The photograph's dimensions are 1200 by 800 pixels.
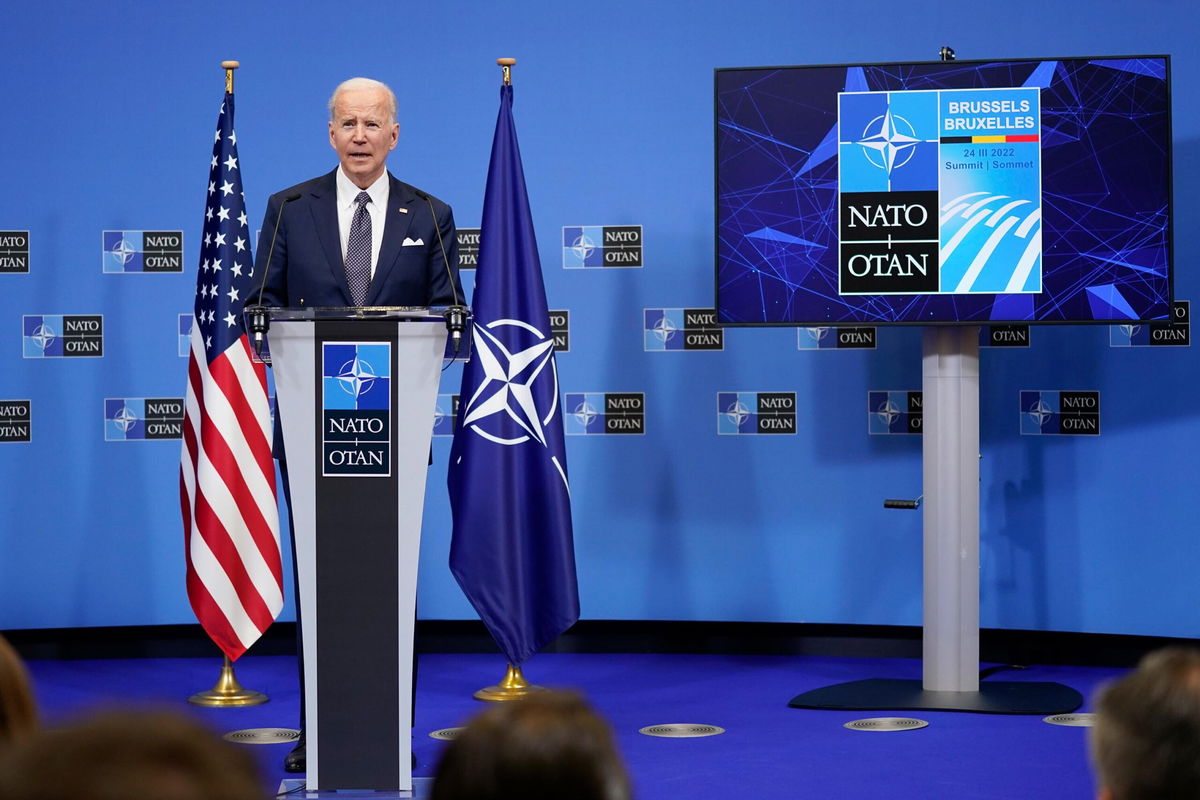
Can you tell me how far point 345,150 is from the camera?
3.81 metres

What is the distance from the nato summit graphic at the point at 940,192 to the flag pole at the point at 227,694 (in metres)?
2.33

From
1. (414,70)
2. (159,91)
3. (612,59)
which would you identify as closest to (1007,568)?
(612,59)

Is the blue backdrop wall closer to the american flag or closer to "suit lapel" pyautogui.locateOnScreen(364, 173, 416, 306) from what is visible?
the american flag

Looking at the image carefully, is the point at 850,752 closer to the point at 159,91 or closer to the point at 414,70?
the point at 414,70

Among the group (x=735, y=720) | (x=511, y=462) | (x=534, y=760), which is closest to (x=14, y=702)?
(x=534, y=760)

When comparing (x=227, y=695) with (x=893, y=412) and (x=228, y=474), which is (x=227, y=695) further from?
(x=893, y=412)

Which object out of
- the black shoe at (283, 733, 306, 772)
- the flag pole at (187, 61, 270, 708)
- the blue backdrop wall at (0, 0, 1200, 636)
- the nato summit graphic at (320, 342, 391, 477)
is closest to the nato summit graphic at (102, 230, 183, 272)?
the blue backdrop wall at (0, 0, 1200, 636)

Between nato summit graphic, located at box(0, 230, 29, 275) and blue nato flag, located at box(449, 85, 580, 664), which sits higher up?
nato summit graphic, located at box(0, 230, 29, 275)

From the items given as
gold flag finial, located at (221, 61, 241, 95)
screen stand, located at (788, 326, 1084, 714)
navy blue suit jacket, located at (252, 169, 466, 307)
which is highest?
gold flag finial, located at (221, 61, 241, 95)

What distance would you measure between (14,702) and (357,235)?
2.84 m

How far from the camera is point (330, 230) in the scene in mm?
3799

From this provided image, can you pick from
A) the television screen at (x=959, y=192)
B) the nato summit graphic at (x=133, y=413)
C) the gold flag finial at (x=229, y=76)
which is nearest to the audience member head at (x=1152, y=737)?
the television screen at (x=959, y=192)

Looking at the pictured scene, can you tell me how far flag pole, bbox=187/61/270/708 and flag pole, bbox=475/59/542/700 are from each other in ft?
2.70

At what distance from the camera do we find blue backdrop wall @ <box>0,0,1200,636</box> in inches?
237
